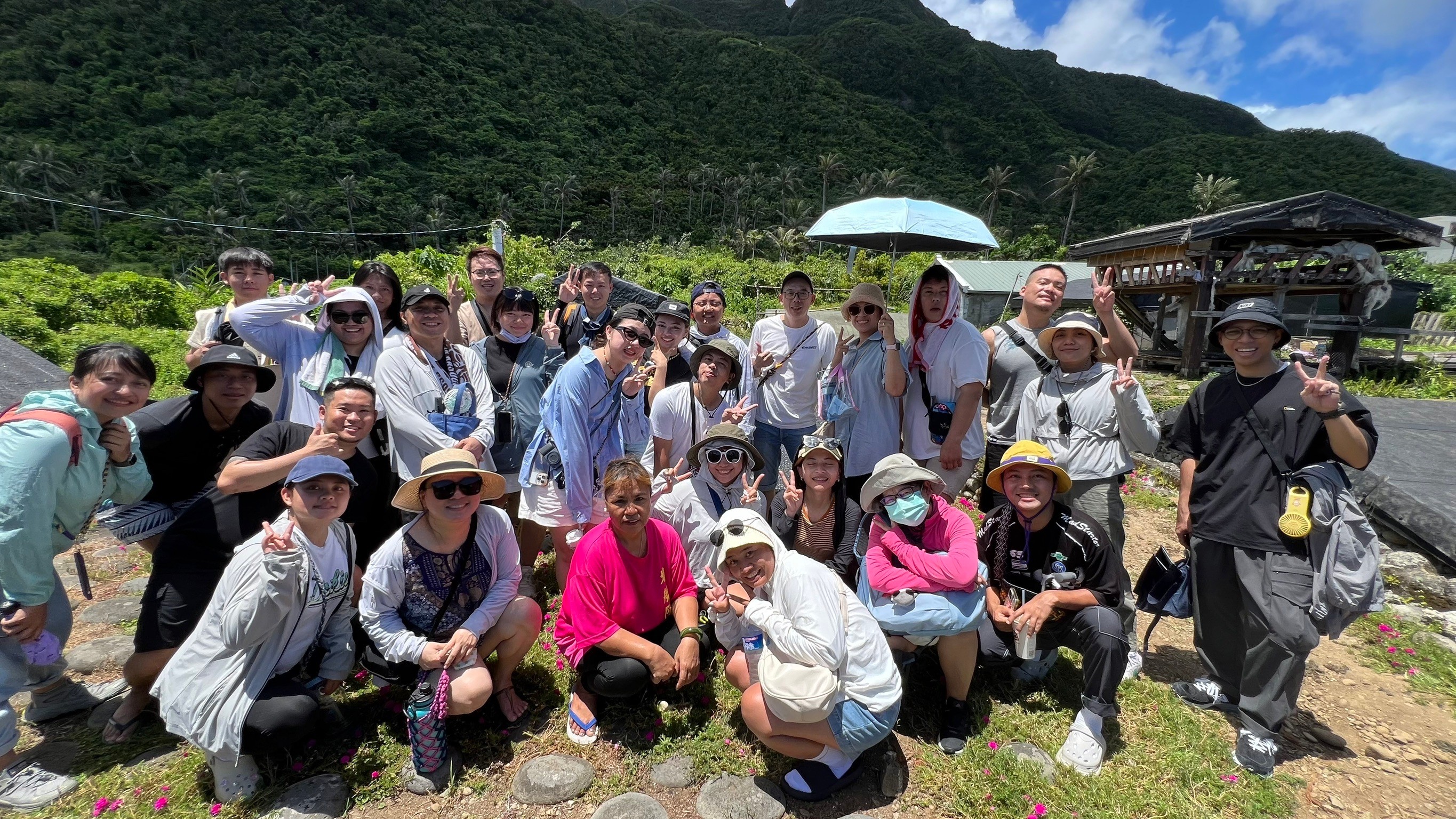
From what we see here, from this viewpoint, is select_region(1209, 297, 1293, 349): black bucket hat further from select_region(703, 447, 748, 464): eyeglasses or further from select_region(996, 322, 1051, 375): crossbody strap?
select_region(703, 447, 748, 464): eyeglasses

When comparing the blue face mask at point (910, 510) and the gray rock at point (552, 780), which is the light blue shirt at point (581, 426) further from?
the blue face mask at point (910, 510)

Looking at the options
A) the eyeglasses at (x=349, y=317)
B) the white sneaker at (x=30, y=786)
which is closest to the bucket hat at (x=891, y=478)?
the eyeglasses at (x=349, y=317)

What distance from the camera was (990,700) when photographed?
137 inches

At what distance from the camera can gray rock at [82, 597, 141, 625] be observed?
165 inches

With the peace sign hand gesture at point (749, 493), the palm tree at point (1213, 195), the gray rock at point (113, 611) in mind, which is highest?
the palm tree at point (1213, 195)

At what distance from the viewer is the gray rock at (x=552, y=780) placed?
288cm

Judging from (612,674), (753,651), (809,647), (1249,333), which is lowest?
(612,674)

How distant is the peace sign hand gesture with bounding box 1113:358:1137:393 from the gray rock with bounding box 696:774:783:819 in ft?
9.22

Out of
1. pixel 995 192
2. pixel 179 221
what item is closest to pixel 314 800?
pixel 179 221

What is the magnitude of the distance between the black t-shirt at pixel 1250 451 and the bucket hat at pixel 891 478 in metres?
1.51

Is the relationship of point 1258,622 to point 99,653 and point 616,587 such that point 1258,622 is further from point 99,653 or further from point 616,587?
point 99,653

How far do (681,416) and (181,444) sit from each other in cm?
276

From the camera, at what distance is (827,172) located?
228 ft

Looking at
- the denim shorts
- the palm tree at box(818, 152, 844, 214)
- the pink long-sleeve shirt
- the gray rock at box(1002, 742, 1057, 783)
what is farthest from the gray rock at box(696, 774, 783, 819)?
the palm tree at box(818, 152, 844, 214)
